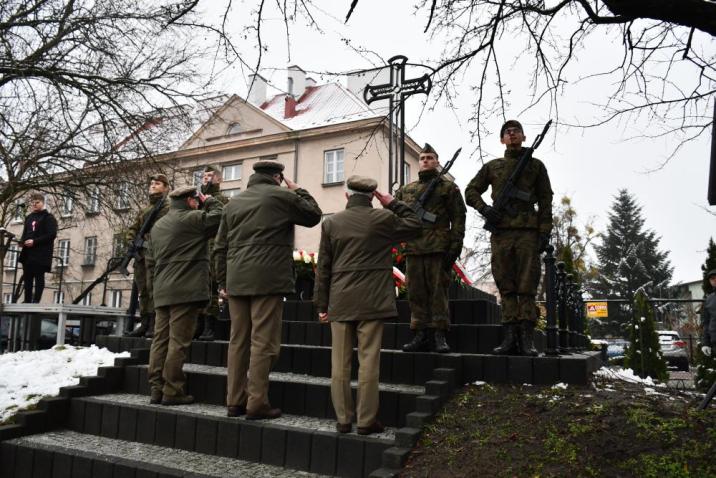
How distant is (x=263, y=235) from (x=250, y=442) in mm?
1822

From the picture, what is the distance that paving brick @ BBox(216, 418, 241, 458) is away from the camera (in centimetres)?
486

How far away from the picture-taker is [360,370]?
4.58 meters

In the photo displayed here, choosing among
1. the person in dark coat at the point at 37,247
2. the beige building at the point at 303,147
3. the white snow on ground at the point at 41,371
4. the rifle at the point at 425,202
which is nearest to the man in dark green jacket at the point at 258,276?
the rifle at the point at 425,202

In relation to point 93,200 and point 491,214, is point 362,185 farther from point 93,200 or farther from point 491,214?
point 93,200

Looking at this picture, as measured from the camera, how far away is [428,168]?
621 centimetres

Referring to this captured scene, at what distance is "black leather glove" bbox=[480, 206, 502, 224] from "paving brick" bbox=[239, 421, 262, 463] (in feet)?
9.55

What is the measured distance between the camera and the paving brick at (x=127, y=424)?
18.0 feet

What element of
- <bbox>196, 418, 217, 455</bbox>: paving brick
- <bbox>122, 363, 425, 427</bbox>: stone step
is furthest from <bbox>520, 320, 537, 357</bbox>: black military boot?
<bbox>196, 418, 217, 455</bbox>: paving brick

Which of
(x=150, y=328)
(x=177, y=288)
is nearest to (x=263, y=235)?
(x=177, y=288)

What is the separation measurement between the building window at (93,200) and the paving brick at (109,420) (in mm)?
6829

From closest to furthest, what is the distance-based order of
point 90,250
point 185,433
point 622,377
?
1. point 185,433
2. point 622,377
3. point 90,250

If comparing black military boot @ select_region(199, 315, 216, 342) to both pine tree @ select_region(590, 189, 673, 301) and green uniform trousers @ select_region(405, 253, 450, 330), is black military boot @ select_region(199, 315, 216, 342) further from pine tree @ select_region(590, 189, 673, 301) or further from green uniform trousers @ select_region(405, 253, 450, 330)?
pine tree @ select_region(590, 189, 673, 301)

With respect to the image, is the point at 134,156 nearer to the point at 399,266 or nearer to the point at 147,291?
the point at 147,291

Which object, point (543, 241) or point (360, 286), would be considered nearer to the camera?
point (360, 286)
